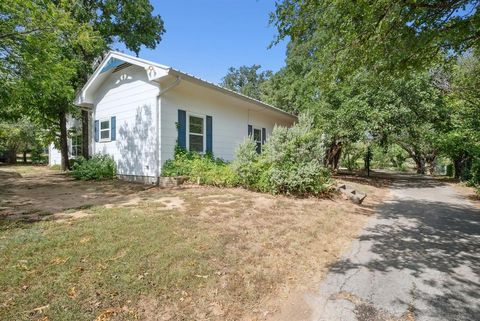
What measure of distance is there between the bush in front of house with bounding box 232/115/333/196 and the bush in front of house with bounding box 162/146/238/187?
455mm

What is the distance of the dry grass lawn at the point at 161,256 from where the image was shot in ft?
8.88

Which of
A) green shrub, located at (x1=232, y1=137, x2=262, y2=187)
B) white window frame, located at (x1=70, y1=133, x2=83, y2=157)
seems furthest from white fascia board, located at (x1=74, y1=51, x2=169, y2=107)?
white window frame, located at (x1=70, y1=133, x2=83, y2=157)

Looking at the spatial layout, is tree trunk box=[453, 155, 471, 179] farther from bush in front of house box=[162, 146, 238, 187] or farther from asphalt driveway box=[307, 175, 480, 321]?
bush in front of house box=[162, 146, 238, 187]

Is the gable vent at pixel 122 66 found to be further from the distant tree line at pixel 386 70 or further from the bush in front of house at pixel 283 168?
the distant tree line at pixel 386 70

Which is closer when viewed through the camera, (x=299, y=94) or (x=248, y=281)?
(x=248, y=281)

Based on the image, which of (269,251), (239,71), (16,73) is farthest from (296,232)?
(239,71)

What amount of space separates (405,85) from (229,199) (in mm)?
11370

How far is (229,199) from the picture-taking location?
6.92m

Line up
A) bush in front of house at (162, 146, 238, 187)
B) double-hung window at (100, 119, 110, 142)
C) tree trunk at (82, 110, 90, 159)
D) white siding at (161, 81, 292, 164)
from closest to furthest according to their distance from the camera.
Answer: bush in front of house at (162, 146, 238, 187), white siding at (161, 81, 292, 164), double-hung window at (100, 119, 110, 142), tree trunk at (82, 110, 90, 159)

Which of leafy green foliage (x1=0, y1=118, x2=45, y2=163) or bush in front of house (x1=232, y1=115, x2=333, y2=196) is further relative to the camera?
leafy green foliage (x1=0, y1=118, x2=45, y2=163)

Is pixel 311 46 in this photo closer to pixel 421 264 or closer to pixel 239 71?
pixel 421 264

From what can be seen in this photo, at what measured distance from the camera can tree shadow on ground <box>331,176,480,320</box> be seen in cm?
312

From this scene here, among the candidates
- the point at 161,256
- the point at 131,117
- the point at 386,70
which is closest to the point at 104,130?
the point at 131,117

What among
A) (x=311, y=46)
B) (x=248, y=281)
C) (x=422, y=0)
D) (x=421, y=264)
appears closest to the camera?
(x=248, y=281)
